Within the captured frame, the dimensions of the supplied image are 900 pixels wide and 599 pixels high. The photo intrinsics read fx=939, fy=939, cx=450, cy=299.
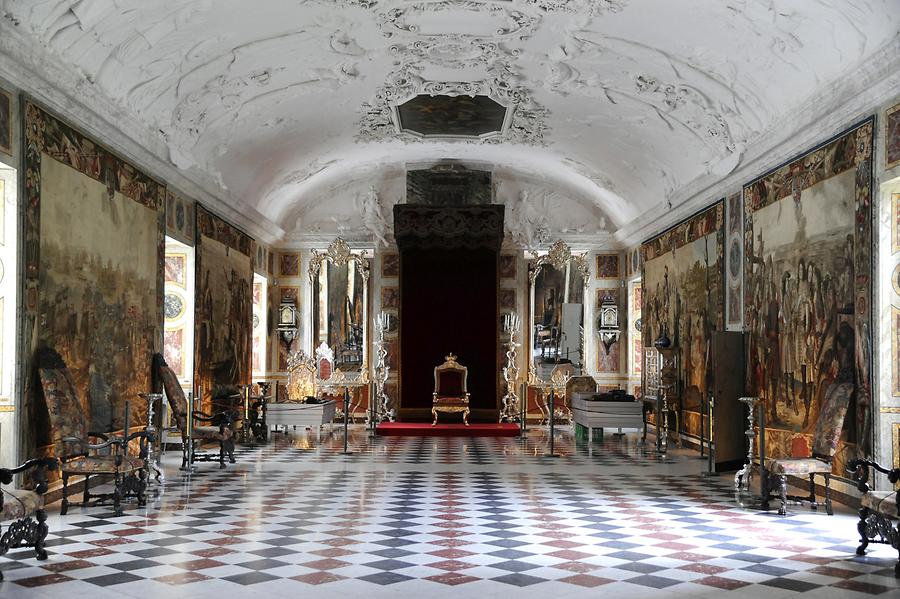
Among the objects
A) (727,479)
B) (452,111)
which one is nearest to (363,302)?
(452,111)

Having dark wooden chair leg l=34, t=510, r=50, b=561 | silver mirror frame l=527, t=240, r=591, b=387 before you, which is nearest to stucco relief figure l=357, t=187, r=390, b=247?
silver mirror frame l=527, t=240, r=591, b=387

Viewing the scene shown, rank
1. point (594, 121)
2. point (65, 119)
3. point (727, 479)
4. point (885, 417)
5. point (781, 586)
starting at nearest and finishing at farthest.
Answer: point (781, 586) → point (885, 417) → point (65, 119) → point (727, 479) → point (594, 121)

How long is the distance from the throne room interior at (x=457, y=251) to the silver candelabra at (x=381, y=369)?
1.76ft

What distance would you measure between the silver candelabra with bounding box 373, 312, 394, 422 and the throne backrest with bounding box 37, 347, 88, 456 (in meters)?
13.0

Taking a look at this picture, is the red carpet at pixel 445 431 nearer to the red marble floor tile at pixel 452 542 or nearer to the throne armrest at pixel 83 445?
the throne armrest at pixel 83 445

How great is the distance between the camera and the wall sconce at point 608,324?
1013 inches

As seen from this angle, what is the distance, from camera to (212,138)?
669 inches

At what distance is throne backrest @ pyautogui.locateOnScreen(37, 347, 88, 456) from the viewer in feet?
37.1

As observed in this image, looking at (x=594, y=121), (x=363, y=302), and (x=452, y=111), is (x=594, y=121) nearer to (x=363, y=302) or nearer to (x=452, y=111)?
(x=452, y=111)

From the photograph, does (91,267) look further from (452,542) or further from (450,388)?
(450,388)

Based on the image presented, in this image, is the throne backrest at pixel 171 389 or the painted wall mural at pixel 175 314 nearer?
the throne backrest at pixel 171 389

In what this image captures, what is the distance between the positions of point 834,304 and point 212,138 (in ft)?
35.6

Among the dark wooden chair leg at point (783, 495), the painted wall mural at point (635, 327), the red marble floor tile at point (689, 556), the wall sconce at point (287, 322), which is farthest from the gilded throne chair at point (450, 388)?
the red marble floor tile at point (689, 556)

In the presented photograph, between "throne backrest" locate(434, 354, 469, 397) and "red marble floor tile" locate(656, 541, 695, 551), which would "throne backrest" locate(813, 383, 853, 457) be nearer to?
"red marble floor tile" locate(656, 541, 695, 551)
